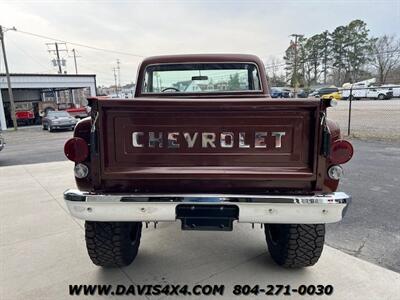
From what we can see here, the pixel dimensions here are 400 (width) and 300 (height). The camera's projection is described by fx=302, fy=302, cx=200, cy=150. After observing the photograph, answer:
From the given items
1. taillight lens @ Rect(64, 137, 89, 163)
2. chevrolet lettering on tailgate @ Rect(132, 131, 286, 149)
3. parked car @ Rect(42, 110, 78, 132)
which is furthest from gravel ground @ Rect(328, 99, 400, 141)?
parked car @ Rect(42, 110, 78, 132)

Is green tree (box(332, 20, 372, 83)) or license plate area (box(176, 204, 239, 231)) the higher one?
green tree (box(332, 20, 372, 83))

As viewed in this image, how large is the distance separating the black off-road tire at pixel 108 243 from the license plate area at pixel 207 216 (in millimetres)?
718

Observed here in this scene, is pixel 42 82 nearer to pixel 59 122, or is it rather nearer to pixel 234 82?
pixel 59 122

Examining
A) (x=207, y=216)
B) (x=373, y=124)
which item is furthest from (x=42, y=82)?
(x=207, y=216)

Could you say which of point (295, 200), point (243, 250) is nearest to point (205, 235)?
point (243, 250)

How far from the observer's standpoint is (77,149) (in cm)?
227

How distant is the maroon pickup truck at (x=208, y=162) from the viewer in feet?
7.02

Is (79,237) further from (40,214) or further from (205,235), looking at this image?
(205,235)

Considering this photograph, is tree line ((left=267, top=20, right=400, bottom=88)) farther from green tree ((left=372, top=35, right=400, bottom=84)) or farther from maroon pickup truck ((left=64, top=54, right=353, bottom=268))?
maroon pickup truck ((left=64, top=54, right=353, bottom=268))

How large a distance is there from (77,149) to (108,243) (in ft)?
2.98

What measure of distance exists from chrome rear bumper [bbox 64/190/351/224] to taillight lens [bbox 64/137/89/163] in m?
0.29

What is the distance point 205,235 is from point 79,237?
1.48 meters

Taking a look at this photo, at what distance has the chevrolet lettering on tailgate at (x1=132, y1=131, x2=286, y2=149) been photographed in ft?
7.39

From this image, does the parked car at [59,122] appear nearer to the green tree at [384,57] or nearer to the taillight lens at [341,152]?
the taillight lens at [341,152]
